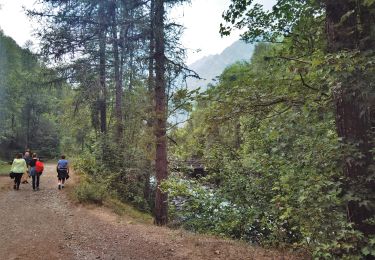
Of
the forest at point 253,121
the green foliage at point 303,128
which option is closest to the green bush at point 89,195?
the forest at point 253,121

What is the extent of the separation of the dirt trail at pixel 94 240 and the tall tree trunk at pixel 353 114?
2.11 metres

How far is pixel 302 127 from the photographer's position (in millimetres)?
4902

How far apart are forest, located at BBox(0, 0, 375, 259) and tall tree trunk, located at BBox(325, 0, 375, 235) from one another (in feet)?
0.05

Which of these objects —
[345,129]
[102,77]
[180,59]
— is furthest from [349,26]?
[102,77]

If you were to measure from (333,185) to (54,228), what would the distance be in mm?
7026

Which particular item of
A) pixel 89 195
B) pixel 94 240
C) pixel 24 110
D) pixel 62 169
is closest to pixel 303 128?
pixel 94 240

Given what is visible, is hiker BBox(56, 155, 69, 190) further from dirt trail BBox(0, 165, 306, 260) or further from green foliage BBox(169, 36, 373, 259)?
green foliage BBox(169, 36, 373, 259)

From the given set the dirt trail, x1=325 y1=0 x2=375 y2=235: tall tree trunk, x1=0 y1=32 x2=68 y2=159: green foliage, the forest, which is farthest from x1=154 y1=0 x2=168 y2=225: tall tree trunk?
x1=0 y1=32 x2=68 y2=159: green foliage

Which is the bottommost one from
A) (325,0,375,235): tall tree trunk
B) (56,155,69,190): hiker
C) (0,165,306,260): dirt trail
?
(0,165,306,260): dirt trail

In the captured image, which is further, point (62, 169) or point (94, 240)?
point (62, 169)

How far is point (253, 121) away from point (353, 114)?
5.71 feet

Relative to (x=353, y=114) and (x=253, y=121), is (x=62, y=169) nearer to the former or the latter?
(x=253, y=121)

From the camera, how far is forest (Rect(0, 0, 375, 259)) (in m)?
4.20

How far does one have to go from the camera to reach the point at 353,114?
4.34 meters
